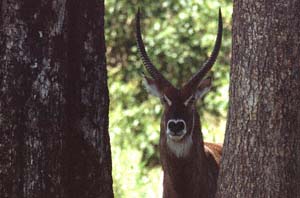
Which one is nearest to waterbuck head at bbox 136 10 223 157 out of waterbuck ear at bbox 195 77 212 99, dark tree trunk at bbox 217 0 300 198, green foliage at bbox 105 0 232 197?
waterbuck ear at bbox 195 77 212 99

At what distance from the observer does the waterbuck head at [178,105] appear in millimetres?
6891

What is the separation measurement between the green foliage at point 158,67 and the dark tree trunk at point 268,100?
560 centimetres

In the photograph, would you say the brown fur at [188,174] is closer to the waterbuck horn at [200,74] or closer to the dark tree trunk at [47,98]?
the waterbuck horn at [200,74]

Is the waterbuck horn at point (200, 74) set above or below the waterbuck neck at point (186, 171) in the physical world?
above

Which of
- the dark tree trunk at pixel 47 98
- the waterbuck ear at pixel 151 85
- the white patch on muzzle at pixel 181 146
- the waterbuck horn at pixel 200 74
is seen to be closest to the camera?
the dark tree trunk at pixel 47 98

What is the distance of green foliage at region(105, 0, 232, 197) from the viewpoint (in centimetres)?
1110

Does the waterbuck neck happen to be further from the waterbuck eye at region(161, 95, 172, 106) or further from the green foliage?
the green foliage

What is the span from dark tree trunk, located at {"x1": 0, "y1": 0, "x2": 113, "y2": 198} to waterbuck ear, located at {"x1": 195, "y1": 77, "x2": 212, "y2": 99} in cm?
236

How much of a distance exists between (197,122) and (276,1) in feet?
7.28

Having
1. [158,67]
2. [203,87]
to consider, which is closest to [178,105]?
[203,87]

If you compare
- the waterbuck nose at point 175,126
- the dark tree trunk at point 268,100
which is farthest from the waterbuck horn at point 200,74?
the dark tree trunk at point 268,100

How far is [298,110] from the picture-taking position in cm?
506

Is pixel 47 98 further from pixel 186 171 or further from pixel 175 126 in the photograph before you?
pixel 186 171

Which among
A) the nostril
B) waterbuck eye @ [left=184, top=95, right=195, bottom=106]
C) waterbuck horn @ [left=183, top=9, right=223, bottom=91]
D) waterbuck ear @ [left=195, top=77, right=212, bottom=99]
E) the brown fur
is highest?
waterbuck horn @ [left=183, top=9, right=223, bottom=91]
